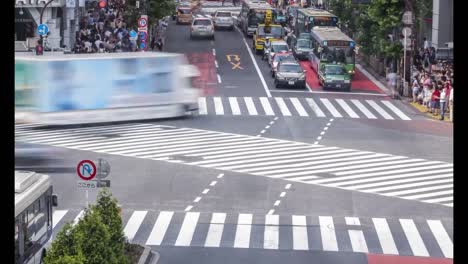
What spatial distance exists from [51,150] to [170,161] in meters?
4.77

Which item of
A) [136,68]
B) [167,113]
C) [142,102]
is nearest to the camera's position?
[136,68]

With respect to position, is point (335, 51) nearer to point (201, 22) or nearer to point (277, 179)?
point (201, 22)

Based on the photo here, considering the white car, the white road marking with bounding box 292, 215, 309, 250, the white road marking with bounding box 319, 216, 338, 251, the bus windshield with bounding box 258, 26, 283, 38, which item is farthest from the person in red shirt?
the white car

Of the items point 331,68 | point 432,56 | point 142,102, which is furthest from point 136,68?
point 432,56

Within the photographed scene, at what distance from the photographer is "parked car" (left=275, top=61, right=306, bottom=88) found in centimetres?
5662

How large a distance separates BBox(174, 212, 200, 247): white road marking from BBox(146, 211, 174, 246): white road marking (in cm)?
44

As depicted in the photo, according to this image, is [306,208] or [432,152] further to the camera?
[432,152]

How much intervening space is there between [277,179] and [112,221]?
14.2m

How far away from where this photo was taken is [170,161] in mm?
34500

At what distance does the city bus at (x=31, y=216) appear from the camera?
14.8 m

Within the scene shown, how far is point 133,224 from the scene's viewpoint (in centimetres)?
2458

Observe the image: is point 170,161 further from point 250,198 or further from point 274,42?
point 274,42

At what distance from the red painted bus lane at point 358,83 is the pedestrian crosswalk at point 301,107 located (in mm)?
4835

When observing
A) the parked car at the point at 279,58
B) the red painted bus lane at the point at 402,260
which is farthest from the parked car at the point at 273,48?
the red painted bus lane at the point at 402,260
